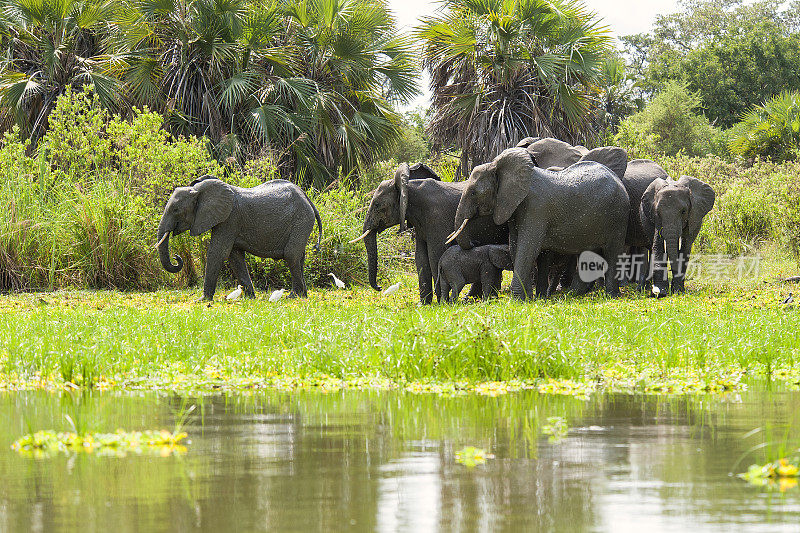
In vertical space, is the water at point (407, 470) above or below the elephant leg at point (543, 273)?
below

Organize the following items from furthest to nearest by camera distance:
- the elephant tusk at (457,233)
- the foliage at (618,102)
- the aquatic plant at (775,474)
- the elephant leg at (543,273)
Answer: the foliage at (618,102), the elephant leg at (543,273), the elephant tusk at (457,233), the aquatic plant at (775,474)

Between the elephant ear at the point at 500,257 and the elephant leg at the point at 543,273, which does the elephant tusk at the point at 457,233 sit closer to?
the elephant ear at the point at 500,257

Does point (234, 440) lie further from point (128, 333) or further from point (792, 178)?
point (792, 178)

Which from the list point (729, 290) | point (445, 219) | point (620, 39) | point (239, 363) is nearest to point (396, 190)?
point (445, 219)

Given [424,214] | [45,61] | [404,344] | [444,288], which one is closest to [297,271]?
[424,214]

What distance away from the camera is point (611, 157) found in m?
14.8

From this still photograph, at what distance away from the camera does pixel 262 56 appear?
23.1 meters

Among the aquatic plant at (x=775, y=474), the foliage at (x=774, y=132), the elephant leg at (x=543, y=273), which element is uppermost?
the foliage at (x=774, y=132)

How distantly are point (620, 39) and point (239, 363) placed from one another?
5917 centimetres

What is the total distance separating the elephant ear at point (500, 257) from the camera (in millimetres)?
13164

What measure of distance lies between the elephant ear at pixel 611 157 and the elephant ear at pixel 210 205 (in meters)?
4.98

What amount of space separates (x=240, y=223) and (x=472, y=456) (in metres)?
10.8

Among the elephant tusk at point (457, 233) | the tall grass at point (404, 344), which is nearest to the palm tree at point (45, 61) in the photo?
the elephant tusk at point (457, 233)

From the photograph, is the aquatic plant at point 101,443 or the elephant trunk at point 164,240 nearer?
the aquatic plant at point 101,443
